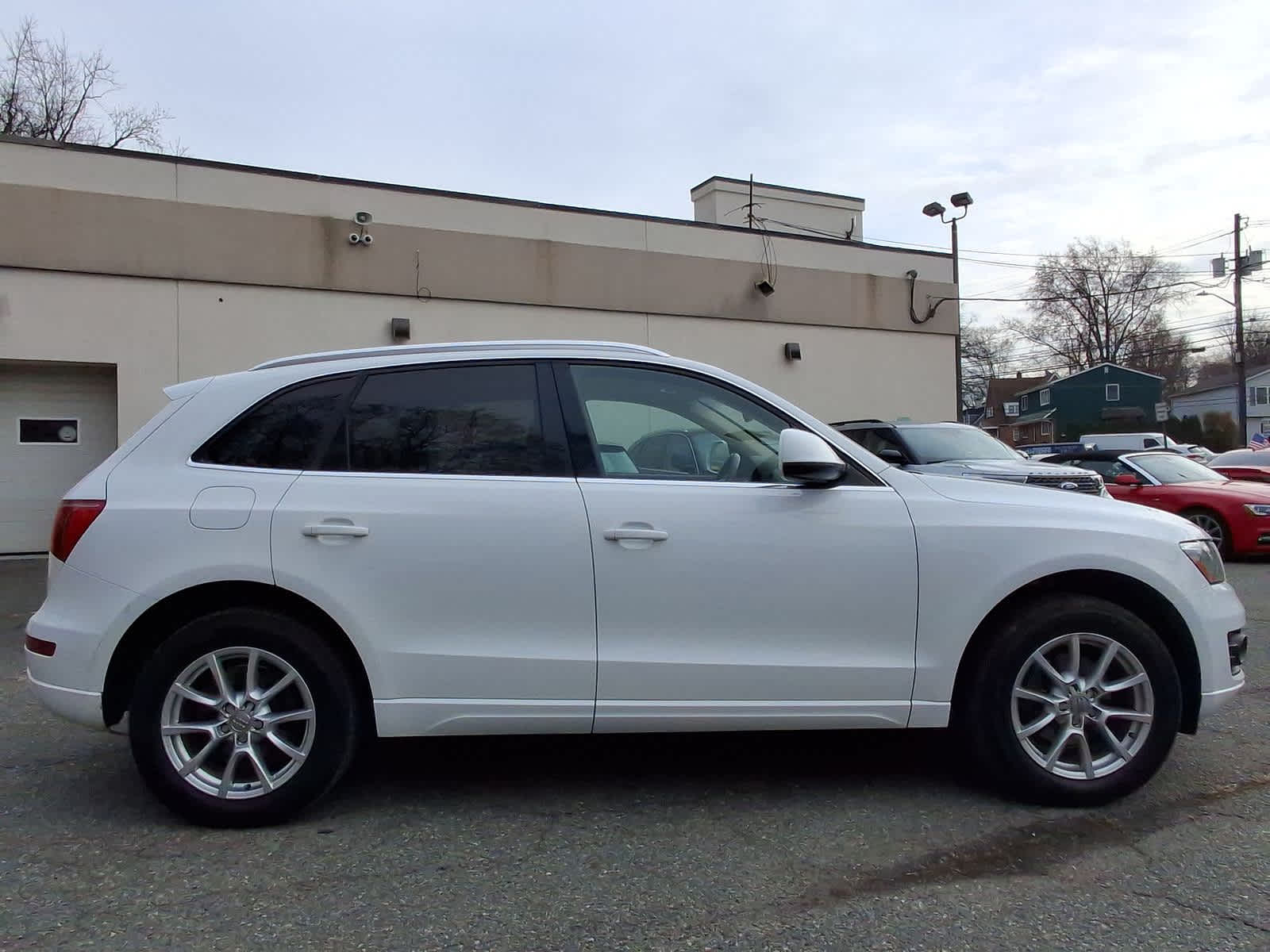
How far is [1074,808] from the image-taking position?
358 centimetres

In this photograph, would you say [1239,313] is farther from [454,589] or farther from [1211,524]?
[454,589]

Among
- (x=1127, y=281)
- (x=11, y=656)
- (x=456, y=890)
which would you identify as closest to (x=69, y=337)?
(x=11, y=656)

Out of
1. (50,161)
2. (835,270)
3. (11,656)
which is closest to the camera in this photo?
(11,656)

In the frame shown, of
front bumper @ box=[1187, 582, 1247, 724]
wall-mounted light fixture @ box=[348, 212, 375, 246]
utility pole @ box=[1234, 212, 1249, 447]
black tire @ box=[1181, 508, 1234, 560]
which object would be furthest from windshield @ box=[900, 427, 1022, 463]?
utility pole @ box=[1234, 212, 1249, 447]

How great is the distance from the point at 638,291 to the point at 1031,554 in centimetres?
1187

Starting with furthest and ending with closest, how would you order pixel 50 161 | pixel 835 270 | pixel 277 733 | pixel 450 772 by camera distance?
1. pixel 835 270
2. pixel 50 161
3. pixel 450 772
4. pixel 277 733

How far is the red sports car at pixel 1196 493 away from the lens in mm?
11094

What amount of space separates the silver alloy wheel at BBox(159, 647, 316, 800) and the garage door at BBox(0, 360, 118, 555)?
32.9ft

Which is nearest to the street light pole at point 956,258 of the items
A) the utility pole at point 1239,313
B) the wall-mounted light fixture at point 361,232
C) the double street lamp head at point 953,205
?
the double street lamp head at point 953,205

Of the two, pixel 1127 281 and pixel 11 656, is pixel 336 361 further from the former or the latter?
pixel 1127 281

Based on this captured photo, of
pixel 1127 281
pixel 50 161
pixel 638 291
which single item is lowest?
pixel 638 291

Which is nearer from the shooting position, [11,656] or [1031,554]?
[1031,554]

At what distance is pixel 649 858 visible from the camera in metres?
3.19

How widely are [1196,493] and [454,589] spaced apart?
36.4 ft
